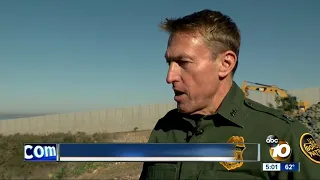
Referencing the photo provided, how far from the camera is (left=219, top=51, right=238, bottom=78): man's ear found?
162cm

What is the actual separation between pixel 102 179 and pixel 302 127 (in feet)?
49.4

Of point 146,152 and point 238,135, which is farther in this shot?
point 238,135

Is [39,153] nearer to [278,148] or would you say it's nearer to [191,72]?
[191,72]

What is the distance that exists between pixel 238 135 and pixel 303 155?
316mm

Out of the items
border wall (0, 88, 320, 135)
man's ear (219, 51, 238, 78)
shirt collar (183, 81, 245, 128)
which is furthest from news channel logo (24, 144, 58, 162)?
border wall (0, 88, 320, 135)

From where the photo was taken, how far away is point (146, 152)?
128cm

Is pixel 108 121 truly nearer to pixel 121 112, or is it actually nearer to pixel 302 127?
pixel 121 112

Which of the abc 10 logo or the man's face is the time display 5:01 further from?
the man's face

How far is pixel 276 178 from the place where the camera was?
1.50 metres

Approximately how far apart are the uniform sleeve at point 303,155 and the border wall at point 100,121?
4096cm

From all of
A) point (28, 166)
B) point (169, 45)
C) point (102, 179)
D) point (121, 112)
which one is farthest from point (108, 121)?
point (169, 45)

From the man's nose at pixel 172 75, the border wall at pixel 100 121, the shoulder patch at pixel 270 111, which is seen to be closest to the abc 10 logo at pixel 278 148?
the shoulder patch at pixel 270 111

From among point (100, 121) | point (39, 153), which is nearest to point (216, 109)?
point (39, 153)

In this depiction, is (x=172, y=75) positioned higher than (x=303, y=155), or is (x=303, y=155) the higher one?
(x=172, y=75)
